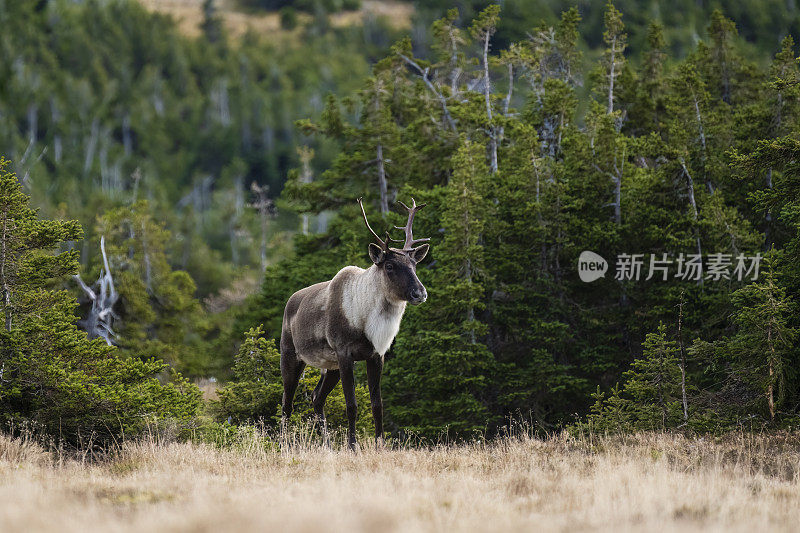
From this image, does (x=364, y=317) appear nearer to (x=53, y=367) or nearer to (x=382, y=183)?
(x=53, y=367)

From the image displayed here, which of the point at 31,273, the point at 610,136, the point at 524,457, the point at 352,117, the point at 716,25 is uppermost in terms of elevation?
the point at 352,117

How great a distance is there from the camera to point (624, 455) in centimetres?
1098

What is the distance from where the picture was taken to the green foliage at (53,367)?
39.8 feet

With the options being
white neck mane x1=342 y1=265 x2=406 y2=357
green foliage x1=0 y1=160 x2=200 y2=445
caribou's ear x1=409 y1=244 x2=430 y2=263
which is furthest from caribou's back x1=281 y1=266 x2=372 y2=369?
green foliage x1=0 y1=160 x2=200 y2=445

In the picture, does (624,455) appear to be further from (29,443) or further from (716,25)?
(716,25)

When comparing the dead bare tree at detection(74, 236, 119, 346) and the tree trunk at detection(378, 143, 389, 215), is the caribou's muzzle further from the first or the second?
A: the dead bare tree at detection(74, 236, 119, 346)

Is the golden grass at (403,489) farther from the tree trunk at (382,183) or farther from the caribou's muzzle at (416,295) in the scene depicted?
the tree trunk at (382,183)

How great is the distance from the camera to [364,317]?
1249 centimetres

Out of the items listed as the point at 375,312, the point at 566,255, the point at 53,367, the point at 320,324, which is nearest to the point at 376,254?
the point at 375,312

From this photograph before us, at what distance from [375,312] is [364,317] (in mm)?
209

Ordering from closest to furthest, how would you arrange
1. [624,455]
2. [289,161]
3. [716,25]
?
[624,455] < [716,25] < [289,161]

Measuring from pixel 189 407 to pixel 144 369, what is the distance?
898 millimetres

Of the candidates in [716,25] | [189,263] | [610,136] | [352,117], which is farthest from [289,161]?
[610,136]

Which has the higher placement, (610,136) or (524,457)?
(610,136)
